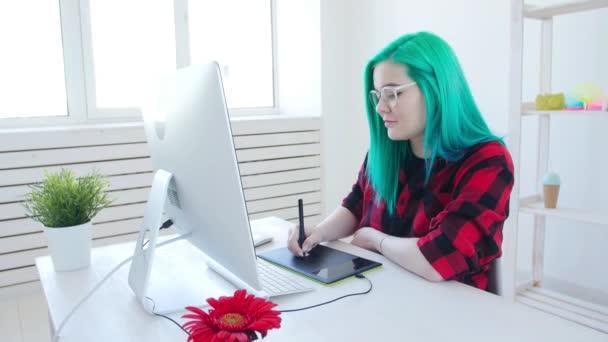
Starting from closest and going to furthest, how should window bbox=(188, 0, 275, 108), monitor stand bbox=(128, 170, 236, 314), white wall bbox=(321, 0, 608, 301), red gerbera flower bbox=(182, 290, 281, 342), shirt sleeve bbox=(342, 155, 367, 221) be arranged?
red gerbera flower bbox=(182, 290, 281, 342)
monitor stand bbox=(128, 170, 236, 314)
shirt sleeve bbox=(342, 155, 367, 221)
white wall bbox=(321, 0, 608, 301)
window bbox=(188, 0, 275, 108)

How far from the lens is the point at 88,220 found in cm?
132

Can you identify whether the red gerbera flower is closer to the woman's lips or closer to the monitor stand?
the monitor stand

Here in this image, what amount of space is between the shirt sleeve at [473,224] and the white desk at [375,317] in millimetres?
63

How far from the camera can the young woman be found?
1.22 m

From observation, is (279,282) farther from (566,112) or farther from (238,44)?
(238,44)

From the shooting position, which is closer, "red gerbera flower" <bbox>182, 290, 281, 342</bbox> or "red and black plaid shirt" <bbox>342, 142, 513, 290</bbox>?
"red gerbera flower" <bbox>182, 290, 281, 342</bbox>

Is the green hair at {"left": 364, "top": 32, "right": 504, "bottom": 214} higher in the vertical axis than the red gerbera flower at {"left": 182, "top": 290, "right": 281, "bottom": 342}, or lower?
higher

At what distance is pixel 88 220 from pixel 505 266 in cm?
168


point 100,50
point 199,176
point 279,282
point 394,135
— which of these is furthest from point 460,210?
point 100,50

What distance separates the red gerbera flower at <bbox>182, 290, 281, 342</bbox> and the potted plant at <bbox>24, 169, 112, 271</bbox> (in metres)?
0.72

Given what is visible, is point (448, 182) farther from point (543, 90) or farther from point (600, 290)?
point (600, 290)

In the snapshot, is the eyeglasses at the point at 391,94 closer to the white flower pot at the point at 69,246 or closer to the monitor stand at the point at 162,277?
the monitor stand at the point at 162,277

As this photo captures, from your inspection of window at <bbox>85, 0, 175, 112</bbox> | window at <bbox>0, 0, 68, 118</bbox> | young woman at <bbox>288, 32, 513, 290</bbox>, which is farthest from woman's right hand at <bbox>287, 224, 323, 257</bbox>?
window at <bbox>0, 0, 68, 118</bbox>

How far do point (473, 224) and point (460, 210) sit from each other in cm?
4
